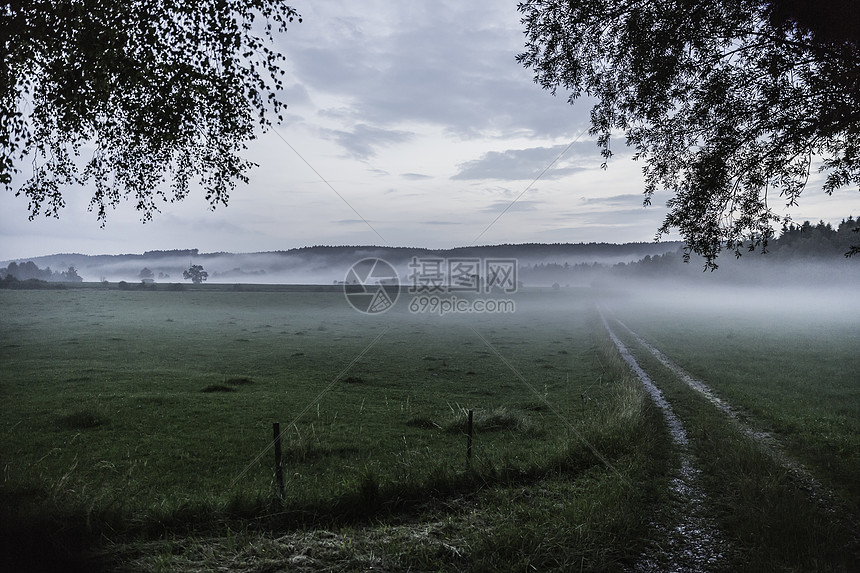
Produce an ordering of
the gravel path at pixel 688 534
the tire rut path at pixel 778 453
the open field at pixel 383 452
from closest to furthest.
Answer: the gravel path at pixel 688 534, the open field at pixel 383 452, the tire rut path at pixel 778 453

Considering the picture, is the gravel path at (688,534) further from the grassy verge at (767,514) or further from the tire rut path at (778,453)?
the tire rut path at (778,453)

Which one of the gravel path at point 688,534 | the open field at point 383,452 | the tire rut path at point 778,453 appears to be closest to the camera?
the gravel path at point 688,534

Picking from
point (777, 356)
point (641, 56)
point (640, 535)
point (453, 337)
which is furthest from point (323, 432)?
point (453, 337)

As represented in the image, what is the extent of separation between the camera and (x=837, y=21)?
393 inches

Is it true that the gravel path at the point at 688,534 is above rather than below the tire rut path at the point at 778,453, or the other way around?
above

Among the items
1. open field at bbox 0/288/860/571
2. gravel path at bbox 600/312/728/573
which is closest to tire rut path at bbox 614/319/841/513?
open field at bbox 0/288/860/571

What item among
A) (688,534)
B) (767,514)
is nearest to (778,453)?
(767,514)

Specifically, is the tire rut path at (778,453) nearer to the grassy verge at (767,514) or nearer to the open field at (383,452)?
the grassy verge at (767,514)

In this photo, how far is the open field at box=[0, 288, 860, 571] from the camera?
726 cm

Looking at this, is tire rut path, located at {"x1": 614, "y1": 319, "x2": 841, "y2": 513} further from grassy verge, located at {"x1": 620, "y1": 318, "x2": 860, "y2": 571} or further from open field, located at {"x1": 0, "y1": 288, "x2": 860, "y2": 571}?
open field, located at {"x1": 0, "y1": 288, "x2": 860, "y2": 571}

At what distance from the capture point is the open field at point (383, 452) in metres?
7.26

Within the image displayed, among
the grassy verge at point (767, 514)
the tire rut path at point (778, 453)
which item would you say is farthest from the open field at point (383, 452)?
the tire rut path at point (778, 453)

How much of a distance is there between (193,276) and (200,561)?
680 feet

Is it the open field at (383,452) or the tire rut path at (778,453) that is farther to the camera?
the tire rut path at (778,453)
